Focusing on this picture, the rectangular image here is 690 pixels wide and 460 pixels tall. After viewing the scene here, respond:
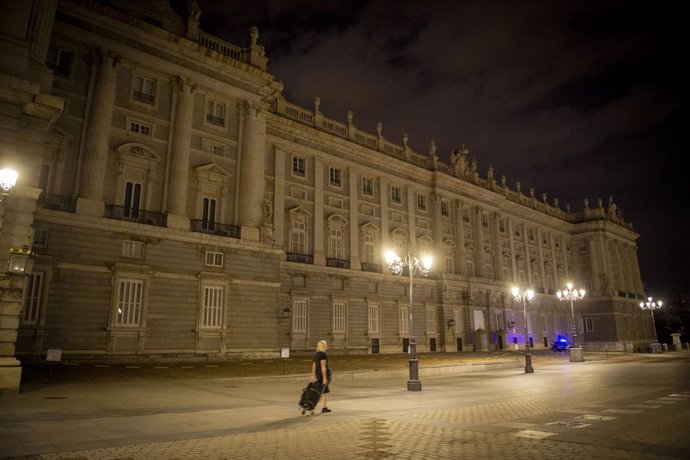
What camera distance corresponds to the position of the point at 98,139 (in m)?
25.1

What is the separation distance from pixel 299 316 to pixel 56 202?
18.2 metres

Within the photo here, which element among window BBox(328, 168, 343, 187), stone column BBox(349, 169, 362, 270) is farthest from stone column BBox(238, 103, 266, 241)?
stone column BBox(349, 169, 362, 270)

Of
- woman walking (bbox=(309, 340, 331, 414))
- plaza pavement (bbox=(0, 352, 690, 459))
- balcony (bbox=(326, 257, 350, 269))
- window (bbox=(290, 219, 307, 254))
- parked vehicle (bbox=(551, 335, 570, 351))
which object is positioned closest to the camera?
plaza pavement (bbox=(0, 352, 690, 459))

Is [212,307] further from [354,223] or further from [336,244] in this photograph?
[354,223]

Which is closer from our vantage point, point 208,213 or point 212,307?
point 212,307

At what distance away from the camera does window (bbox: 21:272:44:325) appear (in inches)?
840

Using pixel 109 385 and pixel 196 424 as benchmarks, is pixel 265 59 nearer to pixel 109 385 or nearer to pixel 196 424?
pixel 109 385

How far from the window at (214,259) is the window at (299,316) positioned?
8.76m

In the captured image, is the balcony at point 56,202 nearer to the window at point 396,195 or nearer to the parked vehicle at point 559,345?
the window at point 396,195

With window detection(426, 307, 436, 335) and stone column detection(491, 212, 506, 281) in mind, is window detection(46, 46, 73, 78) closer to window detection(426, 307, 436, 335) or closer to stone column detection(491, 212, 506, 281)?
window detection(426, 307, 436, 335)

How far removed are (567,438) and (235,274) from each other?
22.7m

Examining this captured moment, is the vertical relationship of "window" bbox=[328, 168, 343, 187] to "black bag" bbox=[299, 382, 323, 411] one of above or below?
above

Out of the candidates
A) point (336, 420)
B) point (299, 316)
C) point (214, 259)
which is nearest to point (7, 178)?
point (336, 420)

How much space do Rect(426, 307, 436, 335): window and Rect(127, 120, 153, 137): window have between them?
3038 centimetres
